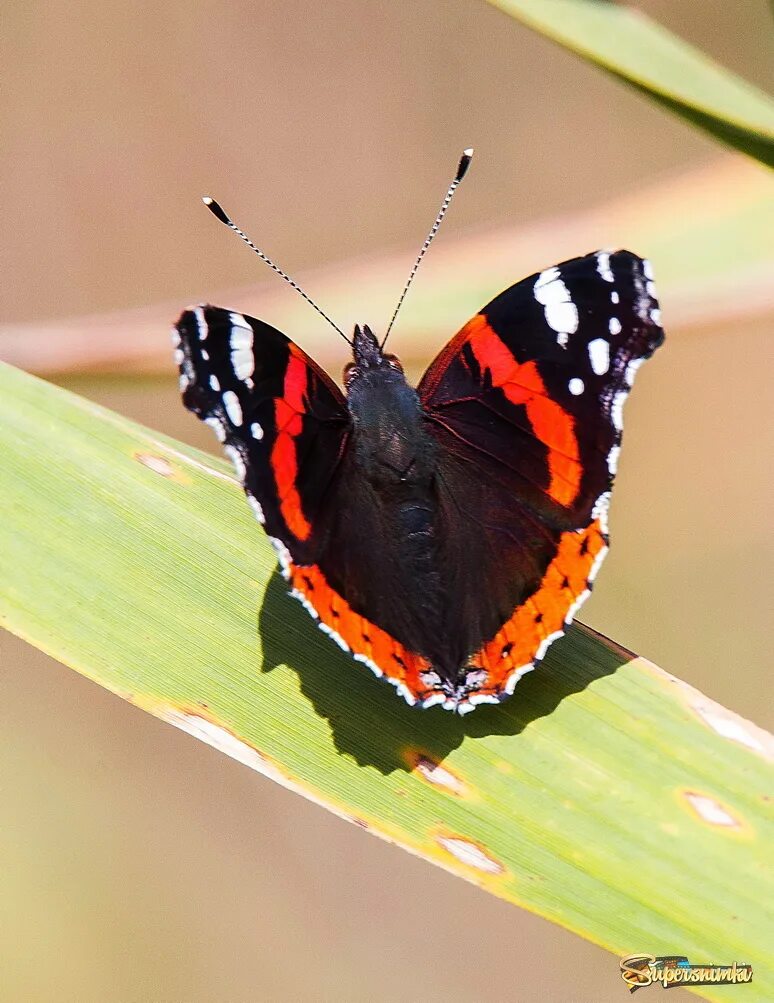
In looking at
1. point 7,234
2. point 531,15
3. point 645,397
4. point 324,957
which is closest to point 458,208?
point 645,397

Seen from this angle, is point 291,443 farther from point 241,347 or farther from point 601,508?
point 601,508

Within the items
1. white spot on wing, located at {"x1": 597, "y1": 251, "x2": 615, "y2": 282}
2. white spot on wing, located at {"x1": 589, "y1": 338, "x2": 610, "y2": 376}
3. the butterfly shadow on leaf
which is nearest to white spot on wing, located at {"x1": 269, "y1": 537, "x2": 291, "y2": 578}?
the butterfly shadow on leaf

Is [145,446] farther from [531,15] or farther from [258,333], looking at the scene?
[531,15]

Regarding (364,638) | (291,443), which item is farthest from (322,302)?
(364,638)

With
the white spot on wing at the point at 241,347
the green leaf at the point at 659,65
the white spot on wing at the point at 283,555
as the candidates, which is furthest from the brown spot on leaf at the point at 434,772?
the green leaf at the point at 659,65

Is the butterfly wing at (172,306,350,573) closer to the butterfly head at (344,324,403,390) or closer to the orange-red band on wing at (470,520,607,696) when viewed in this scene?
the butterfly head at (344,324,403,390)
